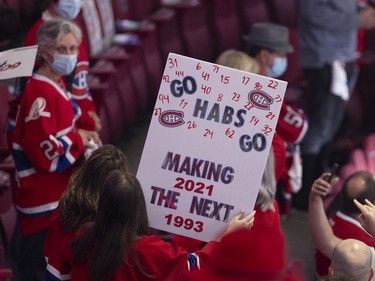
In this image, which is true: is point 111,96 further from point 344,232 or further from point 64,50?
point 344,232

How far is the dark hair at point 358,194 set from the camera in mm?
6105

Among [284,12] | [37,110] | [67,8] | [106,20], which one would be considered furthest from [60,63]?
[284,12]

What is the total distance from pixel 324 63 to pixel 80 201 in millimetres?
3971

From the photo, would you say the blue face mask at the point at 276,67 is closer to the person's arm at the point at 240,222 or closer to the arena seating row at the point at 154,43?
the arena seating row at the point at 154,43

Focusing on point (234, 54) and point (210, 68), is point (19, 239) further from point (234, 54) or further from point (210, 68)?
point (210, 68)

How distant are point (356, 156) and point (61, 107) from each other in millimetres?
2793

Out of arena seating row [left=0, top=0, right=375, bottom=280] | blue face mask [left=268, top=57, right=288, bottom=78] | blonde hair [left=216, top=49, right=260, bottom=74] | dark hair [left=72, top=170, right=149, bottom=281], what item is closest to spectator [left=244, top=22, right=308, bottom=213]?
blue face mask [left=268, top=57, right=288, bottom=78]

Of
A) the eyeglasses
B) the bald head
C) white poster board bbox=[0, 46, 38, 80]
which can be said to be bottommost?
the bald head

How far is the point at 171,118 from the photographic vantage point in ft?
17.2

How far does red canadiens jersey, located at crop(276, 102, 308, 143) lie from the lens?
7.36m

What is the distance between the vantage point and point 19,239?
266 inches

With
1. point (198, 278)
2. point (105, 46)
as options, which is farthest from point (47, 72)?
point (105, 46)

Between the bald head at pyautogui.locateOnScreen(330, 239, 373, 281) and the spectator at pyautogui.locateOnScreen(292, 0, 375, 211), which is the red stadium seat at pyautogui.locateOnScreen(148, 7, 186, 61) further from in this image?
the bald head at pyautogui.locateOnScreen(330, 239, 373, 281)

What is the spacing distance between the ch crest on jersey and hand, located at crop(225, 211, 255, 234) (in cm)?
133
